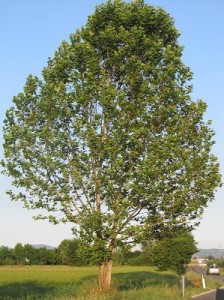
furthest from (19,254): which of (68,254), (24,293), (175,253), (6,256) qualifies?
(24,293)

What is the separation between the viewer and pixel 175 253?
3512 centimetres

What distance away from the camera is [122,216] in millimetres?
20859

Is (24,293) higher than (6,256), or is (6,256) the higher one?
(6,256)

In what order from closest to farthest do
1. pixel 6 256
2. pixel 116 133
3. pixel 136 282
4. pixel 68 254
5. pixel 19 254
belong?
pixel 116 133, pixel 136 282, pixel 68 254, pixel 6 256, pixel 19 254

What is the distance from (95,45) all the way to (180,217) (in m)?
9.57

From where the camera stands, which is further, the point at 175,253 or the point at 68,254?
the point at 68,254

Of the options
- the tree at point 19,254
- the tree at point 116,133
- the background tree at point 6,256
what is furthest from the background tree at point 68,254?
the tree at point 116,133

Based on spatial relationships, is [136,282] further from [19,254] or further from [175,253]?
[19,254]

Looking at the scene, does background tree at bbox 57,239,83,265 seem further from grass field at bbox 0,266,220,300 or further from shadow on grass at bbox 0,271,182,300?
shadow on grass at bbox 0,271,182,300

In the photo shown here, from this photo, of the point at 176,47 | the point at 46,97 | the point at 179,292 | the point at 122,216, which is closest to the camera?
the point at 122,216

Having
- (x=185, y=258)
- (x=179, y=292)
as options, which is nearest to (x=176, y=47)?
(x=179, y=292)

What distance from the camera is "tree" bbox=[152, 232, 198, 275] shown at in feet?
115

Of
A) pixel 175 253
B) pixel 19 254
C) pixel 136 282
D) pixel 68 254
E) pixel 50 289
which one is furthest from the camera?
pixel 19 254

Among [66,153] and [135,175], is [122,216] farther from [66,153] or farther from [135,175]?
[66,153]
